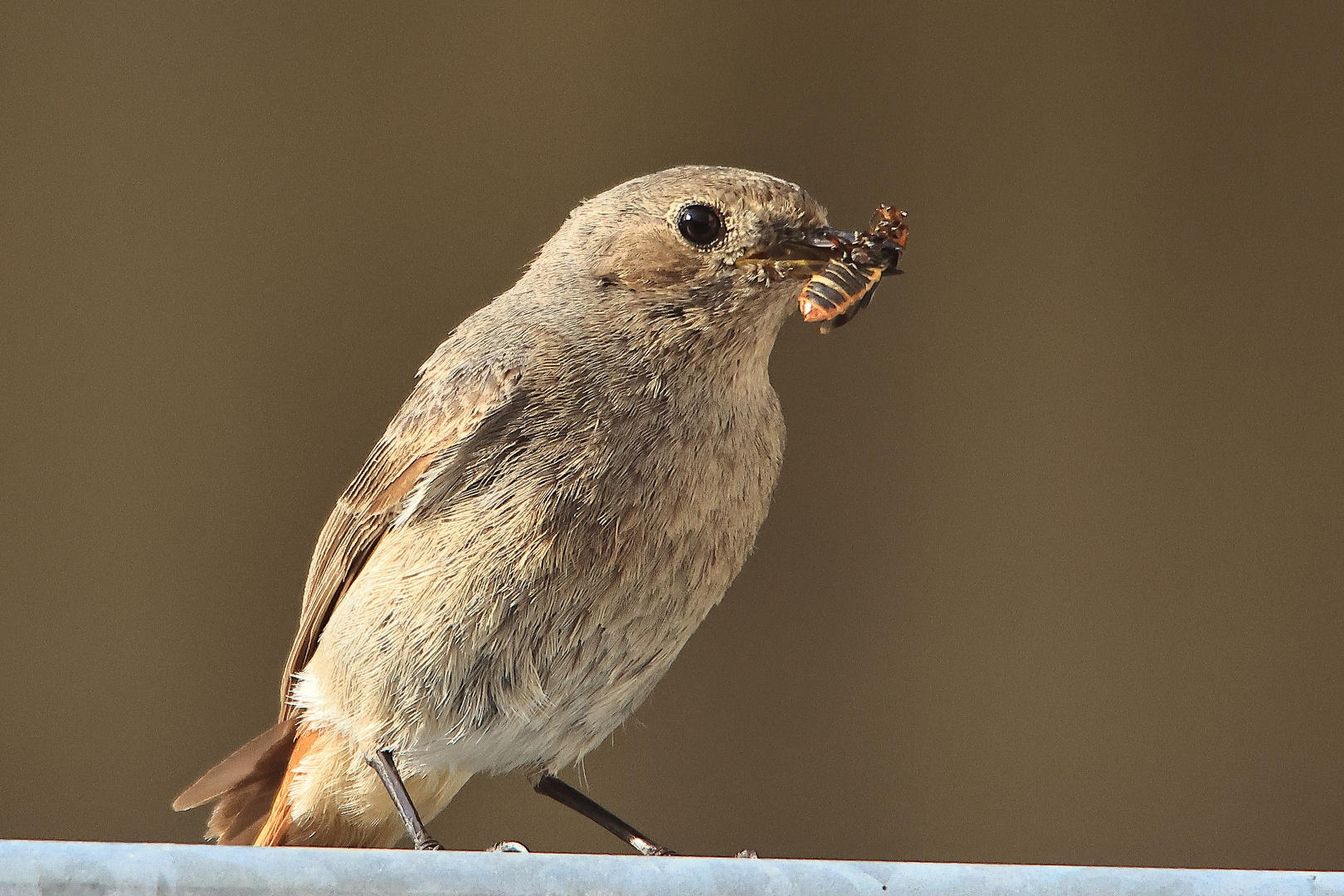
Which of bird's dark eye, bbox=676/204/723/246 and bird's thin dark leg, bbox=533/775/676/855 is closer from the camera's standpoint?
bird's dark eye, bbox=676/204/723/246

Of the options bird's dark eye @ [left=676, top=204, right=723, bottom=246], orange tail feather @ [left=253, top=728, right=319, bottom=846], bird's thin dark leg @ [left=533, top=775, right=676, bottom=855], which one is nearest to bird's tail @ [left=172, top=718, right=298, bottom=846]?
orange tail feather @ [left=253, top=728, right=319, bottom=846]

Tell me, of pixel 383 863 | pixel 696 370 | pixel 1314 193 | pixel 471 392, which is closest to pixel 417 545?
pixel 471 392

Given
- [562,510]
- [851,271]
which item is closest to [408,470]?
[562,510]

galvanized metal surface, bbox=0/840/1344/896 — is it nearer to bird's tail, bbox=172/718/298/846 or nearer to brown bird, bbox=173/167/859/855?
brown bird, bbox=173/167/859/855

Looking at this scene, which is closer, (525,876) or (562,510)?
(525,876)

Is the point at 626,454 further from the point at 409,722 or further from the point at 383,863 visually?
the point at 383,863

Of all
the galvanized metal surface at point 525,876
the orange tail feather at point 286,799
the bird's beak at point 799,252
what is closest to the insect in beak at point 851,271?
the bird's beak at point 799,252

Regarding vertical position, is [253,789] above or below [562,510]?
below

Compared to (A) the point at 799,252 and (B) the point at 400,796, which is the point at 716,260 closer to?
(A) the point at 799,252
